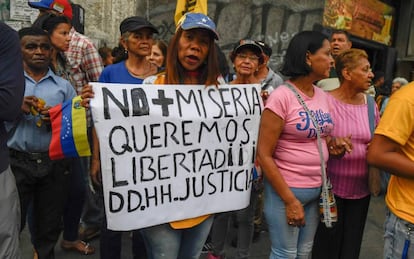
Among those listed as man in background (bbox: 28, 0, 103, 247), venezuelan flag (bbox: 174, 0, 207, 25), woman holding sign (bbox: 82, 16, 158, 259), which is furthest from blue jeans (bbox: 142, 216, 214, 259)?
venezuelan flag (bbox: 174, 0, 207, 25)

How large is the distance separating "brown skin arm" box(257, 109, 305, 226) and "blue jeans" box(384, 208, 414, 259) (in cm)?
44

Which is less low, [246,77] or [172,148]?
[246,77]

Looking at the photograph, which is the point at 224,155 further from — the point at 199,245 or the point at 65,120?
the point at 65,120

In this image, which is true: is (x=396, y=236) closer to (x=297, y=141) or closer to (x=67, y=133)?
(x=297, y=141)

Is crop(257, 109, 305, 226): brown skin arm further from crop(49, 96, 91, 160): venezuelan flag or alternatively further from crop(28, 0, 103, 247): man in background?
crop(28, 0, 103, 247): man in background

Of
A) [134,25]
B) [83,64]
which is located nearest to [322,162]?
[134,25]

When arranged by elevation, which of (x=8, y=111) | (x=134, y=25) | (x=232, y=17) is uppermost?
(x=232, y=17)

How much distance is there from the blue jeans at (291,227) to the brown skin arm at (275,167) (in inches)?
2.2

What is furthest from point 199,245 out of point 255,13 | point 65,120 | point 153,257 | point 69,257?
point 255,13

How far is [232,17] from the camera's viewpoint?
7.04 m

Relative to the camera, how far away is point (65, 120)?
2264 millimetres

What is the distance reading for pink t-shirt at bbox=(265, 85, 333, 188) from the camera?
7.13 ft

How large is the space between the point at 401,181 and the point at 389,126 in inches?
12.5

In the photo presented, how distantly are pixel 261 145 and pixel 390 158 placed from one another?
68 centimetres
